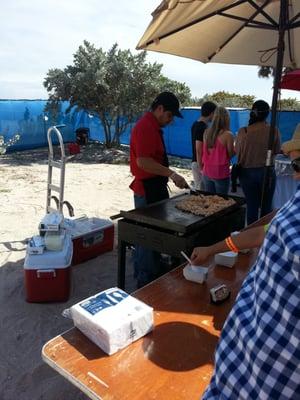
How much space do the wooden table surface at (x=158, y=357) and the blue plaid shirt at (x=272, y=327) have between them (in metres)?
0.41

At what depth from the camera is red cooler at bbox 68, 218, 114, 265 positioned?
4.12 metres

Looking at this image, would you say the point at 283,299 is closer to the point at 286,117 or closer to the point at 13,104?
the point at 286,117

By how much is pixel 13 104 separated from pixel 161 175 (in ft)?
37.1

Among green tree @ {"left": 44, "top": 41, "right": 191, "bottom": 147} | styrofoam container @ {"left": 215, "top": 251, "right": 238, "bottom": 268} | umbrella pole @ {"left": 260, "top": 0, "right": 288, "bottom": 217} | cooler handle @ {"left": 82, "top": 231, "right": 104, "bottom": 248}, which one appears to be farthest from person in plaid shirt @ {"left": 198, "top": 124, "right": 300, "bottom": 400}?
green tree @ {"left": 44, "top": 41, "right": 191, "bottom": 147}

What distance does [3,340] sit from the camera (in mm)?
2969

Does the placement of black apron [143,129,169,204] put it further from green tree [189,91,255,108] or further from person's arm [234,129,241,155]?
green tree [189,91,255,108]

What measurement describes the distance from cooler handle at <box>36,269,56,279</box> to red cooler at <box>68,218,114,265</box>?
0.75 meters

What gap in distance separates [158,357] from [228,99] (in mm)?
21083

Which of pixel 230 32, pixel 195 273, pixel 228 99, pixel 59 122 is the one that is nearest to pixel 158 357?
pixel 195 273

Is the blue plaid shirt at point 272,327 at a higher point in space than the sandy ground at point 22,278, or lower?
higher

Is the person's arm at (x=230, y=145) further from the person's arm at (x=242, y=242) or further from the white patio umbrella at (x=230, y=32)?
the person's arm at (x=242, y=242)

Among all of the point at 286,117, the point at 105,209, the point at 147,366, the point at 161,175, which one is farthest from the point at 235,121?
the point at 147,366

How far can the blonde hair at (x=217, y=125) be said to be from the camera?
14.0ft

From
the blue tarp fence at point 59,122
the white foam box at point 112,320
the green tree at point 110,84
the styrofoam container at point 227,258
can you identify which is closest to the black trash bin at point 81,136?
the blue tarp fence at point 59,122
